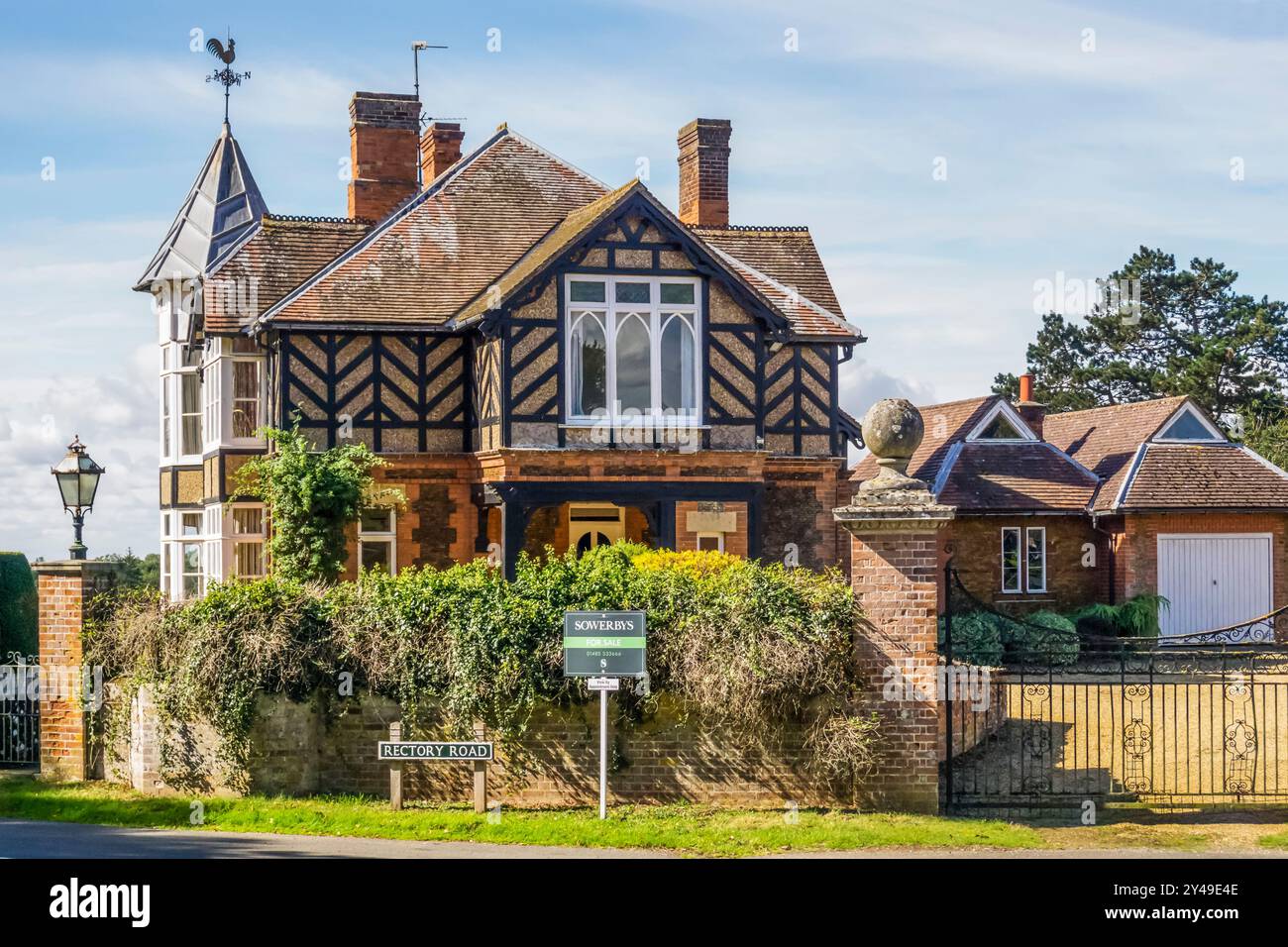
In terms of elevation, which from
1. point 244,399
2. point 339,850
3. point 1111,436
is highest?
point 244,399

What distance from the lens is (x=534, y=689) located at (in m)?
14.7

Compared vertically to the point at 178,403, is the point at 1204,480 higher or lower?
lower

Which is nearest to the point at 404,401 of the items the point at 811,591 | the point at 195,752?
the point at 195,752

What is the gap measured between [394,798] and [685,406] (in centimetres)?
1099

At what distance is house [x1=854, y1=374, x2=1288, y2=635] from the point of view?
29.6 metres

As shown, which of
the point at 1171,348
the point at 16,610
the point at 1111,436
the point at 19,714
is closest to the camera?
the point at 19,714

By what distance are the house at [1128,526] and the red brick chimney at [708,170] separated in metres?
6.81

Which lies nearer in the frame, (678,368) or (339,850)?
(339,850)

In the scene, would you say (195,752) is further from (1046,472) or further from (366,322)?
(1046,472)

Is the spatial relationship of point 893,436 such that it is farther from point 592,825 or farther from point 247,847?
point 247,847

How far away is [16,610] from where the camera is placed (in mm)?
21375

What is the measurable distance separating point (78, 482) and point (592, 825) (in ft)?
26.3

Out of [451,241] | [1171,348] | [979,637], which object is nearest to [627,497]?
[979,637]

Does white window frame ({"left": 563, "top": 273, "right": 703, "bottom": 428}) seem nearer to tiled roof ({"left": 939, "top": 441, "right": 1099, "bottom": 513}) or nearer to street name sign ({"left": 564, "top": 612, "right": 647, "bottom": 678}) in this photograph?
tiled roof ({"left": 939, "top": 441, "right": 1099, "bottom": 513})
